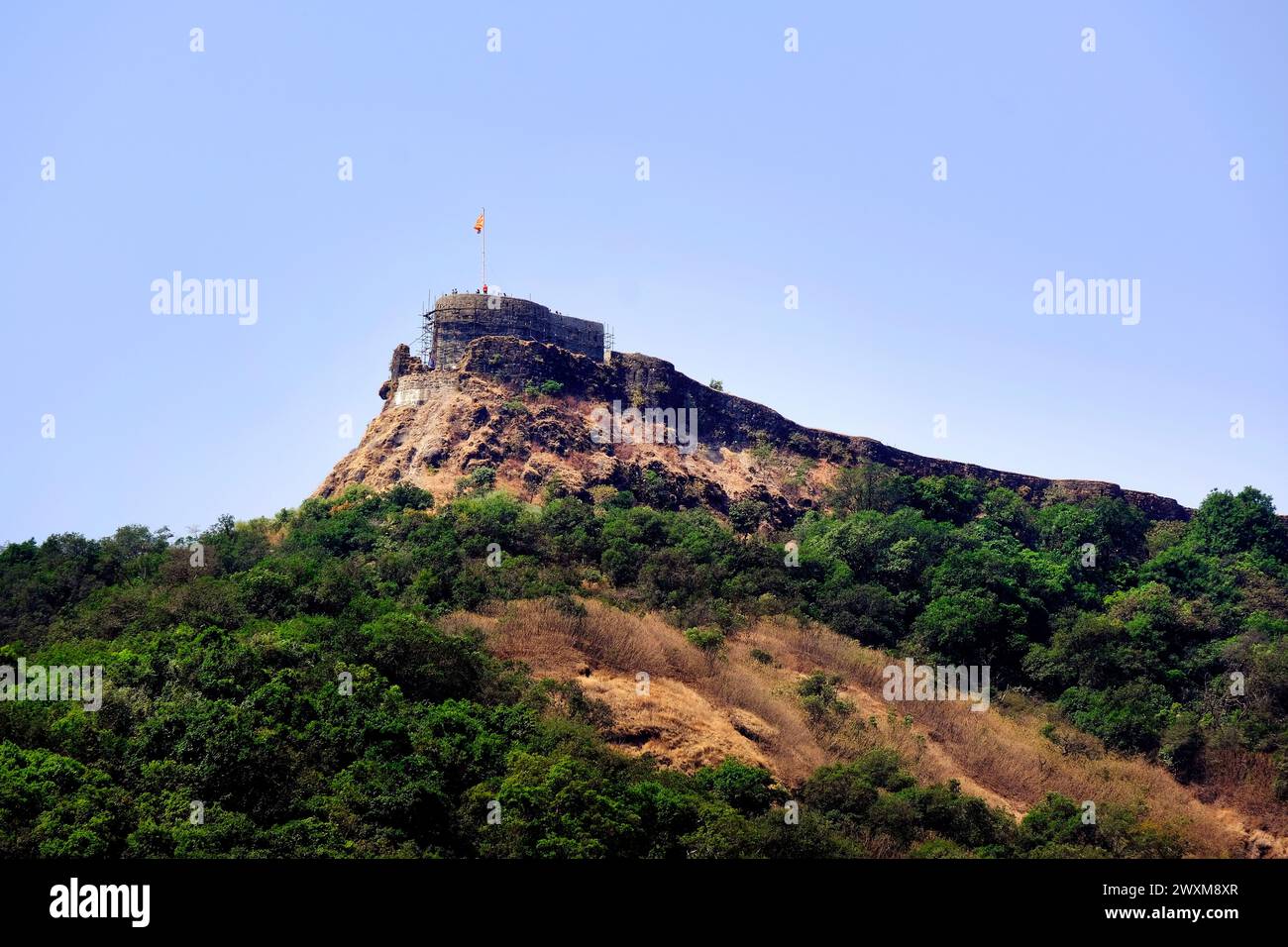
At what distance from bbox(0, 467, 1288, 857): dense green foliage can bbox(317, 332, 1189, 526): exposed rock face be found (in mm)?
1493

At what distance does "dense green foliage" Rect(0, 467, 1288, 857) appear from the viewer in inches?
1059

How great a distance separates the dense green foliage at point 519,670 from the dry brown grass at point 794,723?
3.39ft

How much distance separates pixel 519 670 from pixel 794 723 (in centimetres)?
643

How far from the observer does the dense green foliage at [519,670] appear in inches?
1059

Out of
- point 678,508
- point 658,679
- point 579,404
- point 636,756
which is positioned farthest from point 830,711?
point 579,404

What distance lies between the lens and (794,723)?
121ft

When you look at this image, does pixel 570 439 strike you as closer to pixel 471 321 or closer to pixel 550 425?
pixel 550 425

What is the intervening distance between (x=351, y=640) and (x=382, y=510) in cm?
1180

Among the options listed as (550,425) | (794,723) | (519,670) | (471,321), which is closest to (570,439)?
(550,425)

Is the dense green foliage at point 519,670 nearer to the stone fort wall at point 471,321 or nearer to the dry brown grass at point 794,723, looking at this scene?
the dry brown grass at point 794,723

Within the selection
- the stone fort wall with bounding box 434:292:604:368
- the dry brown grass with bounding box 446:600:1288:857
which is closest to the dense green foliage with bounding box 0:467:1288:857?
the dry brown grass with bounding box 446:600:1288:857

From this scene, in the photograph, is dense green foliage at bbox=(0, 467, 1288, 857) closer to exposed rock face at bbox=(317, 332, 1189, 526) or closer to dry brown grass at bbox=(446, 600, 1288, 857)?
dry brown grass at bbox=(446, 600, 1288, 857)

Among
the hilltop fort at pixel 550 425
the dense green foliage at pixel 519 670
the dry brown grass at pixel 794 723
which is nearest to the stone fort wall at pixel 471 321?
the hilltop fort at pixel 550 425
